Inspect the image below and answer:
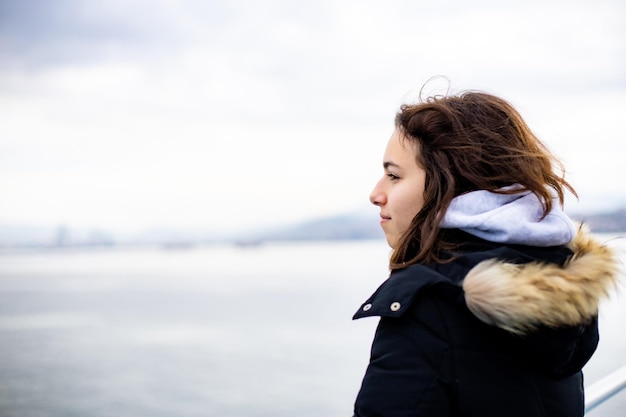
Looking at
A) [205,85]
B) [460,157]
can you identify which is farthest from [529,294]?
[205,85]

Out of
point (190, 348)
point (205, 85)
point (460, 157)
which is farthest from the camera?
point (205, 85)

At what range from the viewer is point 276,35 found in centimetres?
5022

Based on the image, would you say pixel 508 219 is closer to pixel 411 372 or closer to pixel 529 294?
pixel 529 294

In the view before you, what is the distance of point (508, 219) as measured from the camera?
651mm

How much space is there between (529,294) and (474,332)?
0.07 meters

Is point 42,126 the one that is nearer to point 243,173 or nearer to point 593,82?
point 243,173

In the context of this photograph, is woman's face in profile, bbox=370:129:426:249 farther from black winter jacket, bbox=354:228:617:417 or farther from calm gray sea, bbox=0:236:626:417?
calm gray sea, bbox=0:236:626:417

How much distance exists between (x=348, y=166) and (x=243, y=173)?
10.2 metres

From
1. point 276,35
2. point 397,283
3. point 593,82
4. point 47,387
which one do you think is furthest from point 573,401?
point 276,35

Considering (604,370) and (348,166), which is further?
(348,166)

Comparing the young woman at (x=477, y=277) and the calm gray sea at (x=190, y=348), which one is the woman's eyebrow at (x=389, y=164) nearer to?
the young woman at (x=477, y=277)

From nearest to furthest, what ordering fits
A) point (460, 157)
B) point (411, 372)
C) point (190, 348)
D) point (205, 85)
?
point (411, 372), point (460, 157), point (190, 348), point (205, 85)

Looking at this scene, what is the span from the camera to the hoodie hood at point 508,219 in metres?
0.65

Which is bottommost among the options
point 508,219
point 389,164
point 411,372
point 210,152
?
point 411,372
